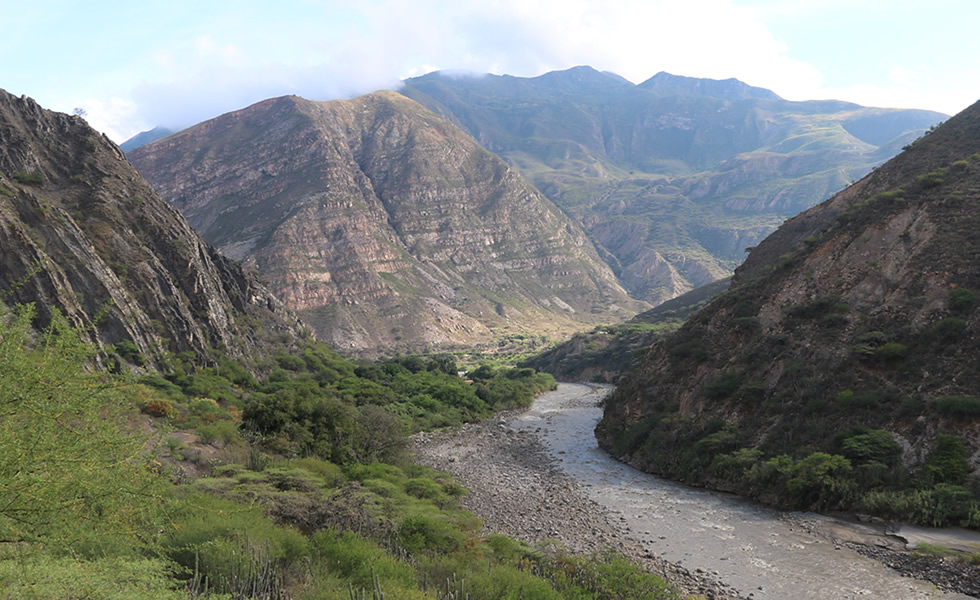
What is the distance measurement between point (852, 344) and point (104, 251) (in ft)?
203

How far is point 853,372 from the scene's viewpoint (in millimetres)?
31578

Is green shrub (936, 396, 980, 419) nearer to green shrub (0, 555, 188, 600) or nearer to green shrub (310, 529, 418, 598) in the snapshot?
green shrub (310, 529, 418, 598)

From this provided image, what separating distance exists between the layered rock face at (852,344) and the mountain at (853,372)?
10 centimetres

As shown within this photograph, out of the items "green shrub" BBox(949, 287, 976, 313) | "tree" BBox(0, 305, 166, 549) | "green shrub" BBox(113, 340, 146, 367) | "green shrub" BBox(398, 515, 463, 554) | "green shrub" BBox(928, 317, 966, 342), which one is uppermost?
"green shrub" BBox(949, 287, 976, 313)

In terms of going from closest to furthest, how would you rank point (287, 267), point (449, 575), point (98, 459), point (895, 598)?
1. point (98, 459)
2. point (449, 575)
3. point (895, 598)
4. point (287, 267)

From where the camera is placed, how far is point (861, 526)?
79.6 ft

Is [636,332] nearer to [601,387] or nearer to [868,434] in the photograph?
[601,387]

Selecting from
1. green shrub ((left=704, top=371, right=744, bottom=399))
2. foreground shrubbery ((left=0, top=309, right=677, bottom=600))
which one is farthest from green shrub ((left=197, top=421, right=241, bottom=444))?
green shrub ((left=704, top=371, right=744, bottom=399))

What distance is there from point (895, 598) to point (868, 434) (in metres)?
11.2

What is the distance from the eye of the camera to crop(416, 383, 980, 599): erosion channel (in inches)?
768

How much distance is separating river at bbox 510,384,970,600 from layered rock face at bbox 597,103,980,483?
3548mm

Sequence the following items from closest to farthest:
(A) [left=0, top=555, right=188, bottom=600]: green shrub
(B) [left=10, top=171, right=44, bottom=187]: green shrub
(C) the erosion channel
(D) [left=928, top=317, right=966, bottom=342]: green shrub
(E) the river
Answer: (A) [left=0, top=555, right=188, bottom=600]: green shrub, (E) the river, (C) the erosion channel, (D) [left=928, top=317, right=966, bottom=342]: green shrub, (B) [left=10, top=171, right=44, bottom=187]: green shrub

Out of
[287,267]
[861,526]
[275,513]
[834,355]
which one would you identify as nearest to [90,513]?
[275,513]

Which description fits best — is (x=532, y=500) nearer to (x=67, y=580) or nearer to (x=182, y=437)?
(x=182, y=437)
